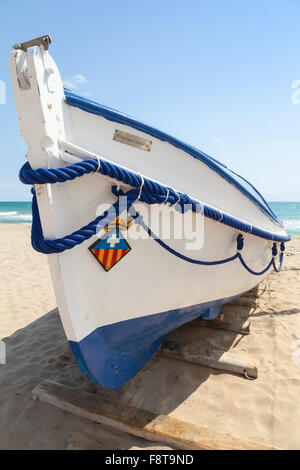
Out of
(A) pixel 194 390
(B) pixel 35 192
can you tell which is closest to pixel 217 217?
(B) pixel 35 192

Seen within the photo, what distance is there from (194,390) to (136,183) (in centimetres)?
176

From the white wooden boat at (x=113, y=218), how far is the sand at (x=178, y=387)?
0.34 m

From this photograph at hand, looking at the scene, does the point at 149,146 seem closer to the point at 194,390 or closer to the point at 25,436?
the point at 194,390

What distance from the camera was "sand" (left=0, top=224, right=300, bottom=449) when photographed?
6.18 feet

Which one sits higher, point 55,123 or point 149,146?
point 55,123

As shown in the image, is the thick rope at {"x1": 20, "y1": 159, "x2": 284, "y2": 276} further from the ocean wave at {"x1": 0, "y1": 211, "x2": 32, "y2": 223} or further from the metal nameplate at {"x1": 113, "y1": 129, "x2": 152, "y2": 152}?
the ocean wave at {"x1": 0, "y1": 211, "x2": 32, "y2": 223}

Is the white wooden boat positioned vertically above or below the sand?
above

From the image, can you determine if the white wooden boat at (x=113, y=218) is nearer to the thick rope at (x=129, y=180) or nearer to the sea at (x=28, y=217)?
the thick rope at (x=129, y=180)

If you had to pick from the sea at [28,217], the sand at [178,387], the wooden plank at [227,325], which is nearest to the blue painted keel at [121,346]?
the sand at [178,387]

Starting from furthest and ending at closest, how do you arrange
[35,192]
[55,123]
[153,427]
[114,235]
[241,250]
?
1. [241,250]
2. [153,427]
3. [114,235]
4. [35,192]
5. [55,123]

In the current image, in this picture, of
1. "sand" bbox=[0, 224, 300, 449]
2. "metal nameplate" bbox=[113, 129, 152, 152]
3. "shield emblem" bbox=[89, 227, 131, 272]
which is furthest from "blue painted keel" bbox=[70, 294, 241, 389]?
"metal nameplate" bbox=[113, 129, 152, 152]

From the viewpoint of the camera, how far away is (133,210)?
1733 mm

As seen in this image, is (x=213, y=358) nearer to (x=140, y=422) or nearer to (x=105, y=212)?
(x=140, y=422)

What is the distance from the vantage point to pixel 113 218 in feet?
5.42
